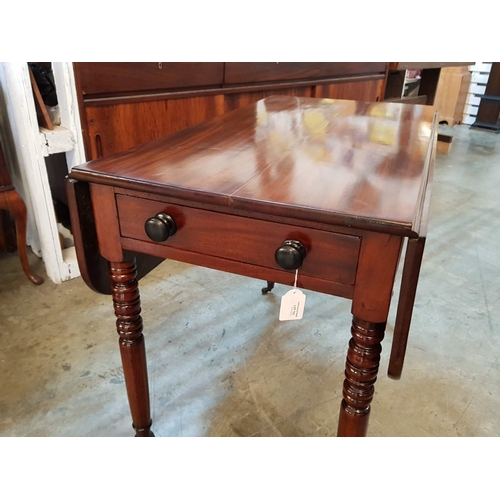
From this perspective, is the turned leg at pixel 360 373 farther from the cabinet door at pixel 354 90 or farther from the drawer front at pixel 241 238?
the cabinet door at pixel 354 90

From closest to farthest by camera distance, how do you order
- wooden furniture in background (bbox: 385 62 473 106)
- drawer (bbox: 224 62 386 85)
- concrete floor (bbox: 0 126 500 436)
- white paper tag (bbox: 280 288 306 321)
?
white paper tag (bbox: 280 288 306 321) < concrete floor (bbox: 0 126 500 436) < drawer (bbox: 224 62 386 85) < wooden furniture in background (bbox: 385 62 473 106)

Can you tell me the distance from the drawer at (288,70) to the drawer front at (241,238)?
55.3 inches

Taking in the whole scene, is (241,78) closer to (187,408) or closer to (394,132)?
(394,132)

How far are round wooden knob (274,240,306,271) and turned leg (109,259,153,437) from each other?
0.37 meters

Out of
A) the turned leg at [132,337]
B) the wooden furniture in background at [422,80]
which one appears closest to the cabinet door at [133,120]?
the turned leg at [132,337]

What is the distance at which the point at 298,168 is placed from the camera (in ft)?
2.84

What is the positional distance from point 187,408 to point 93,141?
3.40 feet

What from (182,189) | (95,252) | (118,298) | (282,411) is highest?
(182,189)

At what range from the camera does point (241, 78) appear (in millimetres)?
2109

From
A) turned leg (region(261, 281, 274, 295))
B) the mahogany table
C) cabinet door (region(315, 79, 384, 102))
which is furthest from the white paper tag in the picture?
cabinet door (region(315, 79, 384, 102))

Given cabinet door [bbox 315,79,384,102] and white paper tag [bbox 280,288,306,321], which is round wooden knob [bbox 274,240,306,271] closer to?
white paper tag [bbox 280,288,306,321]

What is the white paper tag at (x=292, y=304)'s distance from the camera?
0.80 meters

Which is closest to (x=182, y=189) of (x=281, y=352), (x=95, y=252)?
(x=95, y=252)

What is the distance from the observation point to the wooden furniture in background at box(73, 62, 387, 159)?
1.61 m
